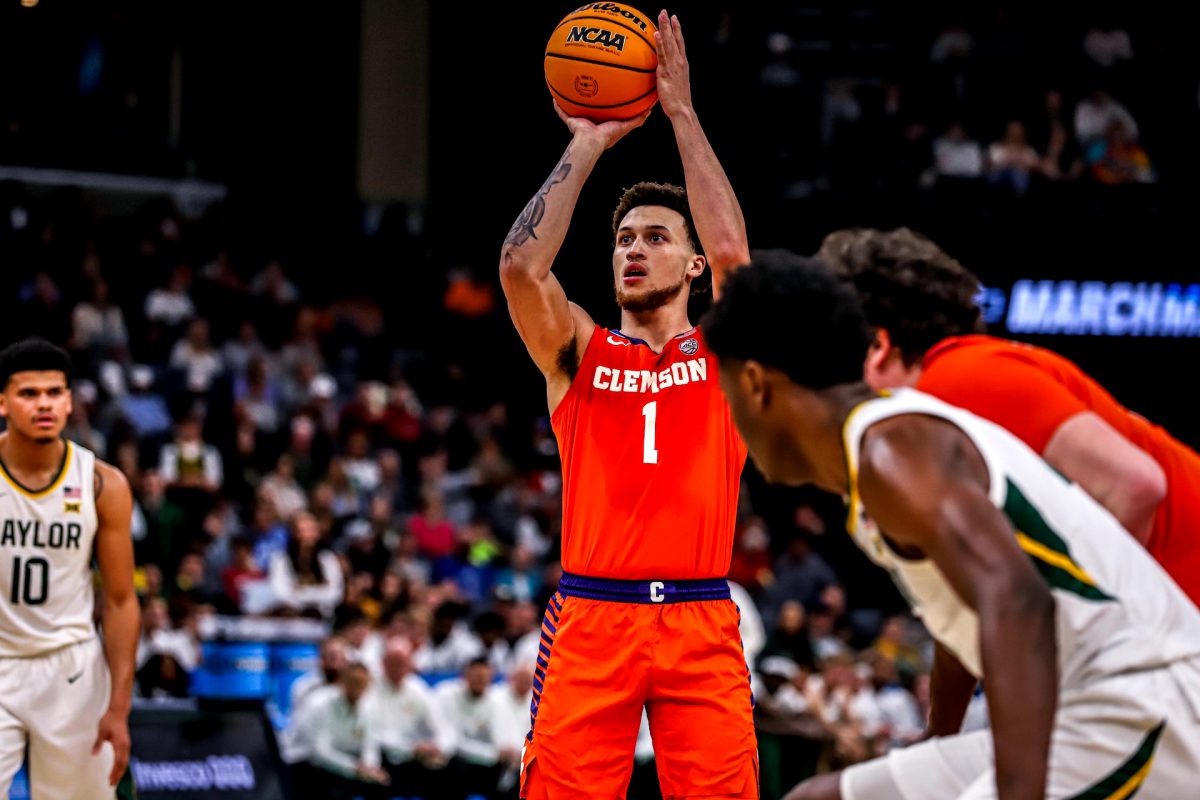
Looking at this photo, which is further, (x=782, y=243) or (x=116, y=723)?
(x=782, y=243)

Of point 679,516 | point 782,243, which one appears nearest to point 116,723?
point 679,516

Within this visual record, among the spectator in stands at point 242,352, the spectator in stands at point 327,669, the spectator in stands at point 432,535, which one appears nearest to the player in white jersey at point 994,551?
the spectator in stands at point 327,669

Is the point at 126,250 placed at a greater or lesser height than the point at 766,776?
greater

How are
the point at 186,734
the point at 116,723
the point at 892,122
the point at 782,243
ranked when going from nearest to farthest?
the point at 116,723 → the point at 186,734 → the point at 782,243 → the point at 892,122

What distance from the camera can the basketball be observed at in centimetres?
533

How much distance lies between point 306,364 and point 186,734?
6283 millimetres

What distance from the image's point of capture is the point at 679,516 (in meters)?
4.98

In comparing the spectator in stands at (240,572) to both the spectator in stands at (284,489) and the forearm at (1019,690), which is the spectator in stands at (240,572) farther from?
the forearm at (1019,690)

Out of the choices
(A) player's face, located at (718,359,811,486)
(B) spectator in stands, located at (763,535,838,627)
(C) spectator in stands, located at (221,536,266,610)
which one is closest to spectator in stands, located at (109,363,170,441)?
(C) spectator in stands, located at (221,536,266,610)

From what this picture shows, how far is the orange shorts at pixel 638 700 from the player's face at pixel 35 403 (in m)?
2.43

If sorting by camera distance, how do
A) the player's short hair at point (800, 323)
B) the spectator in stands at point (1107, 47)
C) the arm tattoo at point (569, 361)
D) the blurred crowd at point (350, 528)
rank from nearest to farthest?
the player's short hair at point (800, 323)
the arm tattoo at point (569, 361)
the blurred crowd at point (350, 528)
the spectator in stands at point (1107, 47)

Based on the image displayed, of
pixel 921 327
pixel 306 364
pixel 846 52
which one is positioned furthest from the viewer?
pixel 846 52

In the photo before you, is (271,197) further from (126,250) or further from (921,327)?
(921,327)

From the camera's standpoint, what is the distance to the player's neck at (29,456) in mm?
6395
